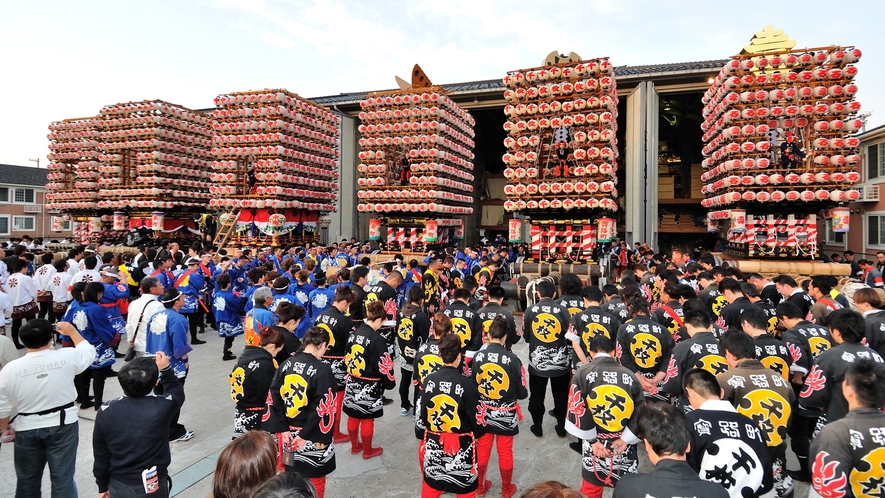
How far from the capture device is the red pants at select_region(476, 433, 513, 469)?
420 centimetres

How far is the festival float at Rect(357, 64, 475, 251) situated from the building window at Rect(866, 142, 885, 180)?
1773 centimetres

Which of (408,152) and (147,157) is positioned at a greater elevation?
(147,157)

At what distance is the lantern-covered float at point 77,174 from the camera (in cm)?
2511

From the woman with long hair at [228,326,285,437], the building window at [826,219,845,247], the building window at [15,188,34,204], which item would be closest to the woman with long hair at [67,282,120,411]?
the woman with long hair at [228,326,285,437]

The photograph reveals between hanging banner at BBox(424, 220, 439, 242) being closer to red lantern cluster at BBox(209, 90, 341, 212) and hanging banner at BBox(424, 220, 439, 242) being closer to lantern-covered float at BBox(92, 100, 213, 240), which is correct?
red lantern cluster at BBox(209, 90, 341, 212)

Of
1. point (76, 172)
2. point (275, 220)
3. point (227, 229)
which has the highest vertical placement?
point (76, 172)

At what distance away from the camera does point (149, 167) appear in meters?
22.5

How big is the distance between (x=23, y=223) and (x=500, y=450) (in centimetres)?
4302

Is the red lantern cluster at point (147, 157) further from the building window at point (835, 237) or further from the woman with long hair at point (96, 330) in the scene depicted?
the building window at point (835, 237)

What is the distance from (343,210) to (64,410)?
79.7 ft

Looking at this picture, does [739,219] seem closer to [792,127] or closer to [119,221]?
[792,127]

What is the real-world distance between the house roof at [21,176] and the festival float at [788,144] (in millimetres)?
44869

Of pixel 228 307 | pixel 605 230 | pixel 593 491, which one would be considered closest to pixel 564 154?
pixel 605 230

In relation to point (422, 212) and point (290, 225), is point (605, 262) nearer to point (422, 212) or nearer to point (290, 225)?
point (422, 212)
